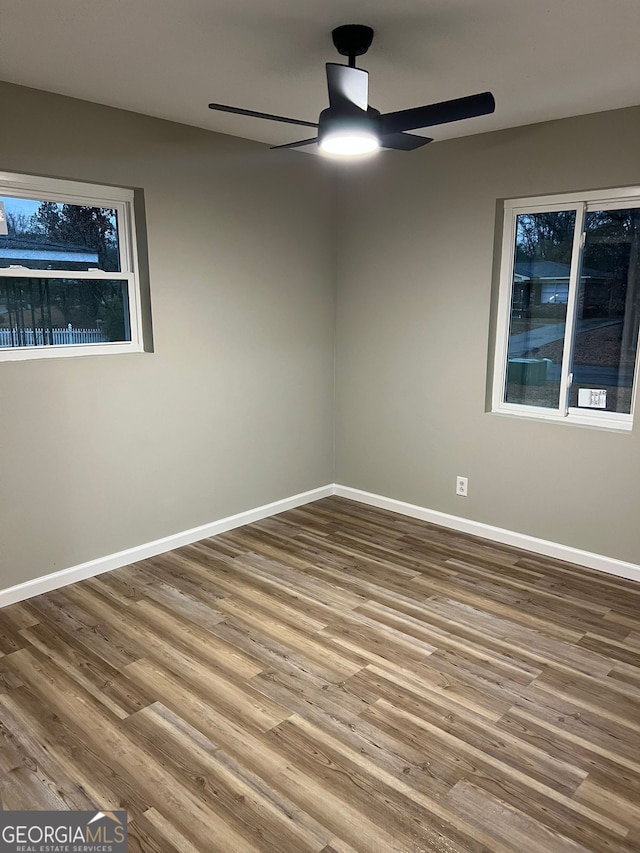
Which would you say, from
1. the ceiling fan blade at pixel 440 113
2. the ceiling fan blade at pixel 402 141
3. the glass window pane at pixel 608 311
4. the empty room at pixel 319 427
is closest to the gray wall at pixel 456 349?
the empty room at pixel 319 427

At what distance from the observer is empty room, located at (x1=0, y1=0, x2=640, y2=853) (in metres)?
2.13

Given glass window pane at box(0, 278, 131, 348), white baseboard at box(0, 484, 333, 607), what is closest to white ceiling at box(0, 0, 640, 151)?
glass window pane at box(0, 278, 131, 348)

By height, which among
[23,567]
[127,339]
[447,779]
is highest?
[127,339]

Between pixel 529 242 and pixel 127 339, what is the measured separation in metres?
2.52

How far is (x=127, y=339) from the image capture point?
366 cm

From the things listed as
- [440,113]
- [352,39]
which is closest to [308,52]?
[352,39]

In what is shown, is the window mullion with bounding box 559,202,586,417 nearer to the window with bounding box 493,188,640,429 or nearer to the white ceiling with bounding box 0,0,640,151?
the window with bounding box 493,188,640,429

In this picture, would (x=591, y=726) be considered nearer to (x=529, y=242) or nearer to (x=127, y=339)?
(x=529, y=242)

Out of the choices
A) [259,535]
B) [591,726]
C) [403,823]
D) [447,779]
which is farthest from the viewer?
[259,535]

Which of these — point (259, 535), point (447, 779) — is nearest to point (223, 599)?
point (259, 535)

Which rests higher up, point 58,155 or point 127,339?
point 58,155

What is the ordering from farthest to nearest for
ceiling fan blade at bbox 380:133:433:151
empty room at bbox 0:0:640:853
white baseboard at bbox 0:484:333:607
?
1. white baseboard at bbox 0:484:333:607
2. ceiling fan blade at bbox 380:133:433:151
3. empty room at bbox 0:0:640:853

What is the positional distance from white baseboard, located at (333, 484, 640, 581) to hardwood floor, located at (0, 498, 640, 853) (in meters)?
0.10

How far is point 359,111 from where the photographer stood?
2.29m
